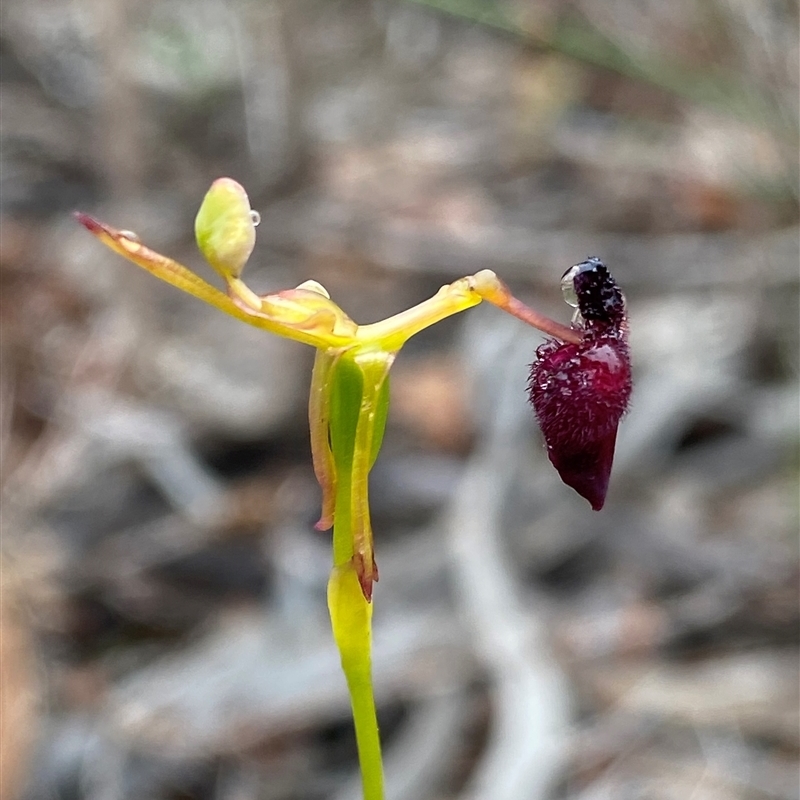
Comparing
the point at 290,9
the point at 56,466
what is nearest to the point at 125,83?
the point at 290,9

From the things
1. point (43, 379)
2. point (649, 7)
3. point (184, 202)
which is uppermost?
point (649, 7)

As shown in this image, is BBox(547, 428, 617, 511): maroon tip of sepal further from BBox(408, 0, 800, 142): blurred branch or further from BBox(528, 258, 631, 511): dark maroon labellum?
BBox(408, 0, 800, 142): blurred branch

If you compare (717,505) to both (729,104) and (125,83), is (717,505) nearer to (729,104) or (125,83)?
(729,104)

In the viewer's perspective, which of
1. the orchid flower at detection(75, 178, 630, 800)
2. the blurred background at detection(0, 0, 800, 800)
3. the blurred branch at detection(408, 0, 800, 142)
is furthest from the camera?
the blurred branch at detection(408, 0, 800, 142)

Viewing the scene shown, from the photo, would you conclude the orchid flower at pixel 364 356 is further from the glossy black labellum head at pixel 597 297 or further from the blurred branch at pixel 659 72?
the blurred branch at pixel 659 72

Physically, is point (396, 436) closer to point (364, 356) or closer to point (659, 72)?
point (659, 72)

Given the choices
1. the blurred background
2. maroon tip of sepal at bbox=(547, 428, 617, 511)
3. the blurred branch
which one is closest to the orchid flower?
maroon tip of sepal at bbox=(547, 428, 617, 511)

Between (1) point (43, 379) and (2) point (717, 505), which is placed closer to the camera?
(2) point (717, 505)

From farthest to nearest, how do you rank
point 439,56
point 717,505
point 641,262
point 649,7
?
point 439,56 → point 649,7 → point 641,262 → point 717,505
